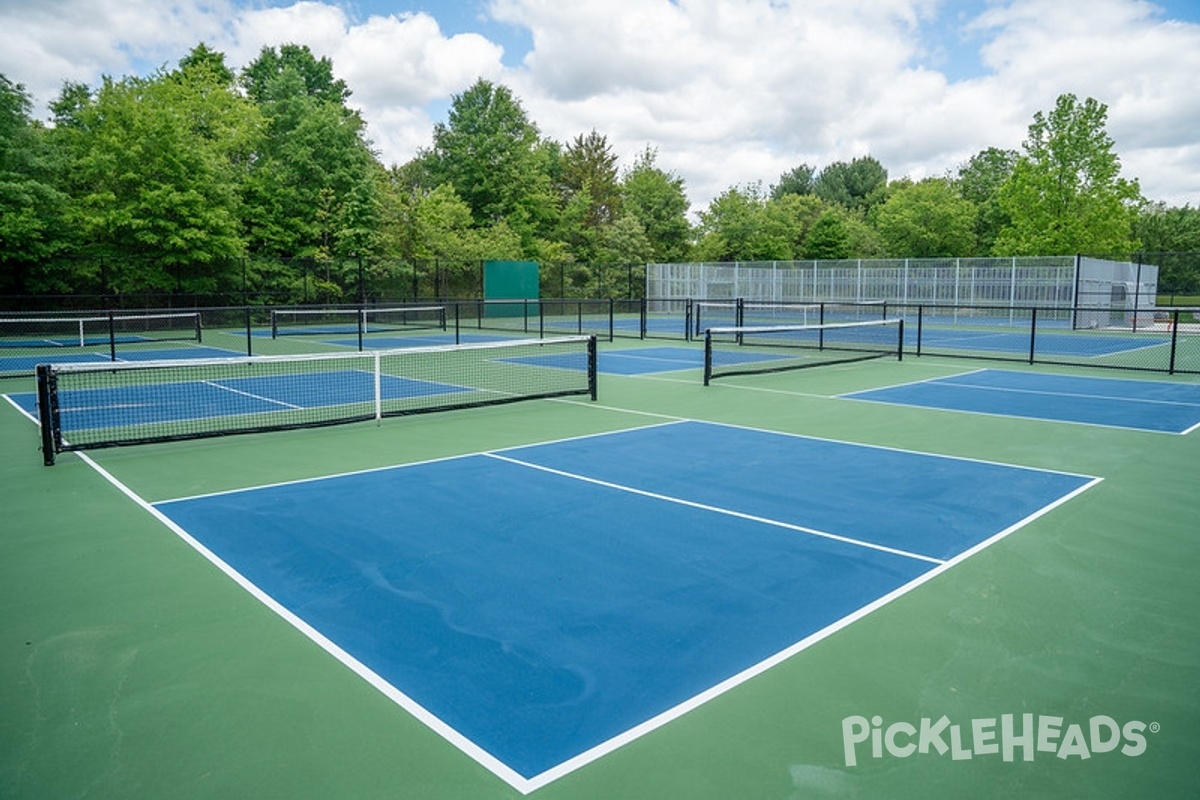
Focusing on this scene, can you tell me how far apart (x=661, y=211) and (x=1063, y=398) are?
1979 inches

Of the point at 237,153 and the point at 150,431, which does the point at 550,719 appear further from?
the point at 237,153

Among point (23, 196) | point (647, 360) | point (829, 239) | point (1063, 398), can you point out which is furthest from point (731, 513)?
point (829, 239)

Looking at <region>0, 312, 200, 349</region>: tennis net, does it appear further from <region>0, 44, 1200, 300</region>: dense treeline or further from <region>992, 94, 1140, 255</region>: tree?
<region>992, 94, 1140, 255</region>: tree

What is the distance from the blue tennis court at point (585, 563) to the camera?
13.5ft

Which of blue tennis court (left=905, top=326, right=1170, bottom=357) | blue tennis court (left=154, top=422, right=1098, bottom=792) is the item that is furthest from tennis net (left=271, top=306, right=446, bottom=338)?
blue tennis court (left=154, top=422, right=1098, bottom=792)

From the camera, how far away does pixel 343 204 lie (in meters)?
43.1

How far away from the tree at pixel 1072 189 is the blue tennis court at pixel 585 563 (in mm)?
37172

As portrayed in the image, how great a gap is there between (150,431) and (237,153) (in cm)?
3556

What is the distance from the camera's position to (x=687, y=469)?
895cm

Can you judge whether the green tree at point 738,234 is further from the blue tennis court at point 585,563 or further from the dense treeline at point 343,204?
the blue tennis court at point 585,563

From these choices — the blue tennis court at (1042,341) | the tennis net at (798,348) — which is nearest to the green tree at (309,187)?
the tennis net at (798,348)

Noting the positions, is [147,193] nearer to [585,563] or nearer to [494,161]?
[494,161]

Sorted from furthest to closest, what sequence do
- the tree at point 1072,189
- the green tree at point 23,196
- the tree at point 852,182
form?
the tree at point 852,182 < the tree at point 1072,189 < the green tree at point 23,196

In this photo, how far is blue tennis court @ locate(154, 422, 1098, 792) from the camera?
4.12 metres
